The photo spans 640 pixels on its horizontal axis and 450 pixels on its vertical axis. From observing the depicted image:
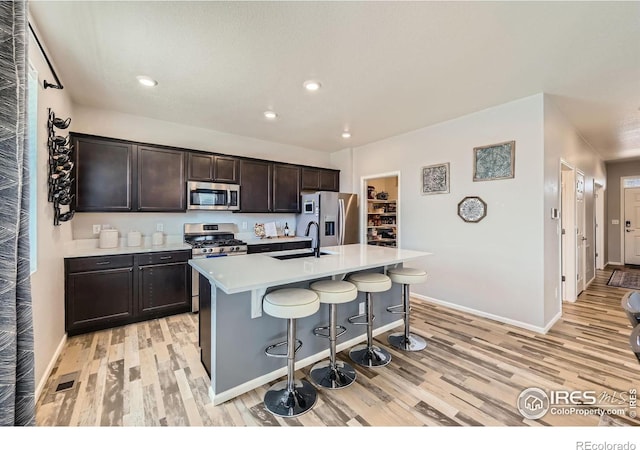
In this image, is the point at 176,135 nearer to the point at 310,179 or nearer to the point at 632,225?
the point at 310,179

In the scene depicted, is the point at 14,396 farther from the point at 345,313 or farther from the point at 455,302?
the point at 455,302

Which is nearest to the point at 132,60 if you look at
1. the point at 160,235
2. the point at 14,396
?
the point at 160,235

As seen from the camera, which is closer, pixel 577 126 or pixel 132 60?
pixel 132 60

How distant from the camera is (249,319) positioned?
82.2 inches

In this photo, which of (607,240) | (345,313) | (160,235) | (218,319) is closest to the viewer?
→ (218,319)

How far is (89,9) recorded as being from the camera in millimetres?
1776

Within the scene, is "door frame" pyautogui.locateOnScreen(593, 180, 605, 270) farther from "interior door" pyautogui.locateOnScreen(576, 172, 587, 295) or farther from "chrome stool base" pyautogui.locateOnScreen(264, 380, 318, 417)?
"chrome stool base" pyautogui.locateOnScreen(264, 380, 318, 417)

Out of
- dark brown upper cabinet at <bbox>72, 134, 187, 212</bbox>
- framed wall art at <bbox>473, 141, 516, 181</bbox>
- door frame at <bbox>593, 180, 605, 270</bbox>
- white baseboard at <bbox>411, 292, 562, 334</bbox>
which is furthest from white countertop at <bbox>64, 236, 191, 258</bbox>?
door frame at <bbox>593, 180, 605, 270</bbox>

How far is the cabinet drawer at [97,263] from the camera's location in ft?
9.41

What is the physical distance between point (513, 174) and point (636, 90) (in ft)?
4.43

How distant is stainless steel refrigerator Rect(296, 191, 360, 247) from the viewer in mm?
4727

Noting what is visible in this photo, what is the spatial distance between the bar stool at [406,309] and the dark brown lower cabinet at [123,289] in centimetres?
259

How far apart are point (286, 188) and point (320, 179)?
2.69 feet

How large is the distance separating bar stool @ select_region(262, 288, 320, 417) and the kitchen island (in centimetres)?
12
